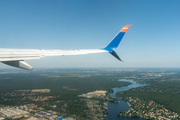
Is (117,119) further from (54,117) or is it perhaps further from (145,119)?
(54,117)

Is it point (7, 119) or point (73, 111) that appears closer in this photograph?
point (7, 119)

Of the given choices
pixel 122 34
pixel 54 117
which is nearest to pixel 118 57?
pixel 122 34

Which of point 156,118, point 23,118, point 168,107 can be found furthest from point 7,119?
point 168,107

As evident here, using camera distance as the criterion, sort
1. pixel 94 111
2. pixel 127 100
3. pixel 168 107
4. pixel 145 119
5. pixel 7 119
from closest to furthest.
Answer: pixel 7 119 < pixel 145 119 < pixel 94 111 < pixel 168 107 < pixel 127 100

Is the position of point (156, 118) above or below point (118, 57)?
→ below

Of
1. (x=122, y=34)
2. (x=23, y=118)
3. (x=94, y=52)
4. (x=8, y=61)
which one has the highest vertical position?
(x=122, y=34)

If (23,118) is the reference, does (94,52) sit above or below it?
above

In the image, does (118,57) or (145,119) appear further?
(145,119)

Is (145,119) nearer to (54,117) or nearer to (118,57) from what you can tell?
(54,117)

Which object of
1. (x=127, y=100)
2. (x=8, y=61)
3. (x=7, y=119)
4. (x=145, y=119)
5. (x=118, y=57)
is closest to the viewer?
(x=8, y=61)
